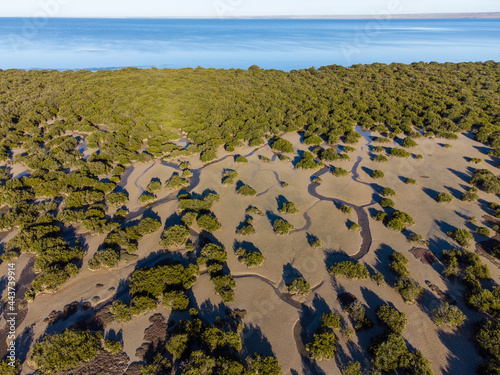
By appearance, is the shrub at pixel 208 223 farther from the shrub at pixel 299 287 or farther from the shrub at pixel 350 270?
the shrub at pixel 350 270

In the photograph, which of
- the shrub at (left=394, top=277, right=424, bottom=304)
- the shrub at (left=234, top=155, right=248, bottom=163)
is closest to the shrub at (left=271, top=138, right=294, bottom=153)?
the shrub at (left=234, top=155, right=248, bottom=163)

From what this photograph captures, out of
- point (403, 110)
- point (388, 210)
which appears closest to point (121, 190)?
point (388, 210)

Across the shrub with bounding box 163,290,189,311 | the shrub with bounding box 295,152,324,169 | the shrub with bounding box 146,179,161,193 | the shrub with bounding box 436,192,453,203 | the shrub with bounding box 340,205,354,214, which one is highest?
the shrub with bounding box 295,152,324,169

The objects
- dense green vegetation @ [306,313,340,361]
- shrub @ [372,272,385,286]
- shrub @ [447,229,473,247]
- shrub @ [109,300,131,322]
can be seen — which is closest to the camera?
dense green vegetation @ [306,313,340,361]

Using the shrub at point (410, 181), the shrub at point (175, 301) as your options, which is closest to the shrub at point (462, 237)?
the shrub at point (410, 181)

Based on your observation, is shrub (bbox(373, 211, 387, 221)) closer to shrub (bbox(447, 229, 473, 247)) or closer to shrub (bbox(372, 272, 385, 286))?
shrub (bbox(447, 229, 473, 247))

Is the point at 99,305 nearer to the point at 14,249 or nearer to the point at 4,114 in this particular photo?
the point at 14,249

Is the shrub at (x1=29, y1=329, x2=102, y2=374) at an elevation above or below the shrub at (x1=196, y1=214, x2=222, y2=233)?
below
